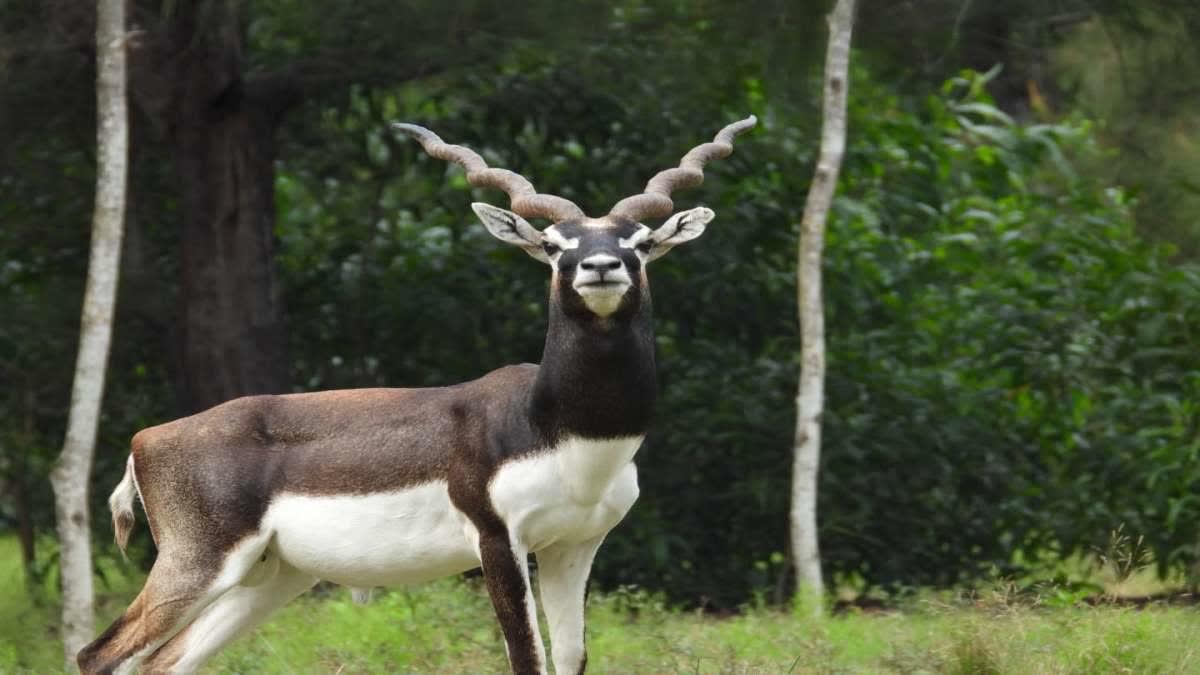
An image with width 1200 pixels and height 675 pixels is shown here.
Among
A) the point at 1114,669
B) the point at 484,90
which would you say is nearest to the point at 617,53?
the point at 484,90

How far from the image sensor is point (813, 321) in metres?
→ 9.59

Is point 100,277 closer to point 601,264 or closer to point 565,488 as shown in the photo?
point 565,488

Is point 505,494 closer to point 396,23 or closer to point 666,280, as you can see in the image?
point 396,23

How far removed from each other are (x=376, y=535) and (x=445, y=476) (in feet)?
1.03

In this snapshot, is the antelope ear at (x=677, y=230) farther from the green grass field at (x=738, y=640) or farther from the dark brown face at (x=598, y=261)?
the green grass field at (x=738, y=640)

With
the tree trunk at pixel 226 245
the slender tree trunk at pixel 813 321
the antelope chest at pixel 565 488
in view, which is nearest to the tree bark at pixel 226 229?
the tree trunk at pixel 226 245

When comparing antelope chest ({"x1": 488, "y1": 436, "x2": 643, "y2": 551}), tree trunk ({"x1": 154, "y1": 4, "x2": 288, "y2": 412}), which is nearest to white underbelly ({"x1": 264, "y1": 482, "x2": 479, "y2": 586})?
antelope chest ({"x1": 488, "y1": 436, "x2": 643, "y2": 551})

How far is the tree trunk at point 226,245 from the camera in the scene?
10.6 m

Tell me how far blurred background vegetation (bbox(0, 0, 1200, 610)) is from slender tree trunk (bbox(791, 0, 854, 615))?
786 millimetres

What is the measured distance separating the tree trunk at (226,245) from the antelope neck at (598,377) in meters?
5.29

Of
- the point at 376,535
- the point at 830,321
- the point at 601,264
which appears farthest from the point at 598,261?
the point at 830,321

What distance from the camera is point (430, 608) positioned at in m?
8.73

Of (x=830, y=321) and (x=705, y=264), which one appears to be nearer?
(x=705, y=264)

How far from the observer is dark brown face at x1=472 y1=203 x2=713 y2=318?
5.32 m
